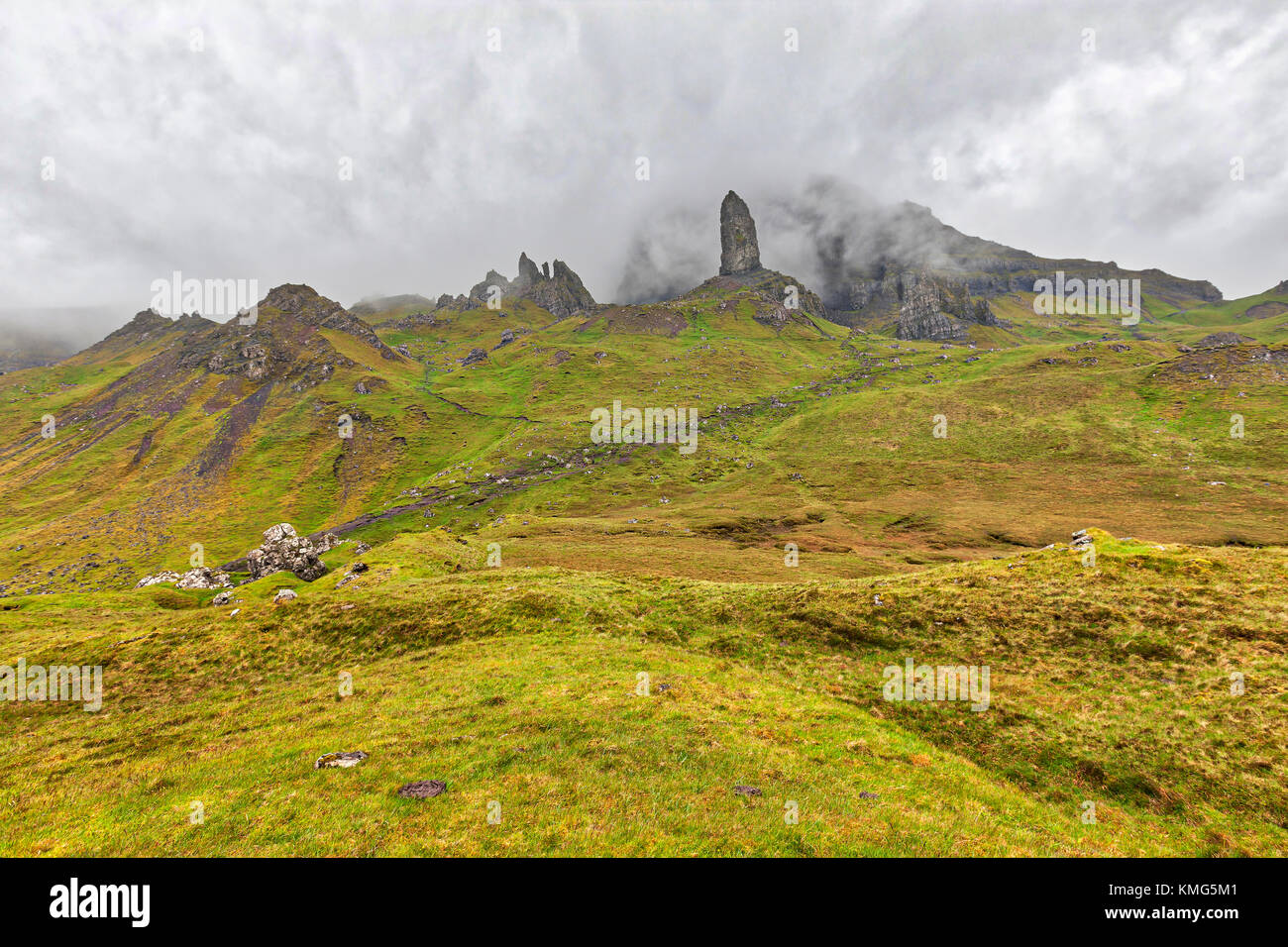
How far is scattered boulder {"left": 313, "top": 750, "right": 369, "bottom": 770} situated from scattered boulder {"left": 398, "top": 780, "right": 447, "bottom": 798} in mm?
3578

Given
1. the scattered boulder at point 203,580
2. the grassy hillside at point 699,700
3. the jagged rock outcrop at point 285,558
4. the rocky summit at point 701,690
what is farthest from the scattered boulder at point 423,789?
the scattered boulder at point 203,580

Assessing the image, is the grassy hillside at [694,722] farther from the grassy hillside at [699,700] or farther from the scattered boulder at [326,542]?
A: the scattered boulder at [326,542]

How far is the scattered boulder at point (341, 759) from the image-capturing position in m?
18.6

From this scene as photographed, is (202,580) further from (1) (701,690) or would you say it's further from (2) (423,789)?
(1) (701,690)

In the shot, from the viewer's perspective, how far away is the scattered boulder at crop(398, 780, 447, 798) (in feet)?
52.7

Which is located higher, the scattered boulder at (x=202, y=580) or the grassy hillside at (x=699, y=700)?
the grassy hillside at (x=699, y=700)

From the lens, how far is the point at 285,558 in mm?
70250

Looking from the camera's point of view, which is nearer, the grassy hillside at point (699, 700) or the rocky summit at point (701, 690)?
the grassy hillside at point (699, 700)

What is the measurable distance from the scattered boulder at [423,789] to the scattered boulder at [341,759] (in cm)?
358

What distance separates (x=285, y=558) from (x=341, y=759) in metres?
65.7

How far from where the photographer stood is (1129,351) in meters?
185

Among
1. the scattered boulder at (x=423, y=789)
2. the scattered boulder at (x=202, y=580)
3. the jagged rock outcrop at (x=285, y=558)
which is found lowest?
the scattered boulder at (x=202, y=580)
